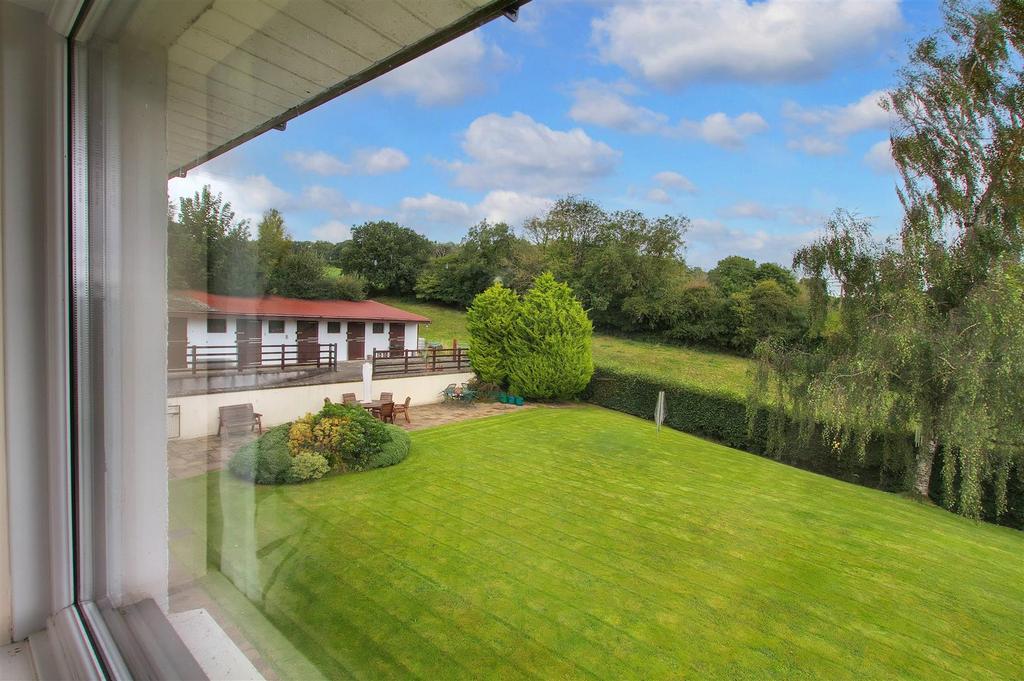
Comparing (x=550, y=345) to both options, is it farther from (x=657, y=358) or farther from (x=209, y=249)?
(x=209, y=249)

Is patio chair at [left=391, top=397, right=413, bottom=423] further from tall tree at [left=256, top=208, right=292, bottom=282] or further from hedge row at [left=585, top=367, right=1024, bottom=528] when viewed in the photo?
tall tree at [left=256, top=208, right=292, bottom=282]

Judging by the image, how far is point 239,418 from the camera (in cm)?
74

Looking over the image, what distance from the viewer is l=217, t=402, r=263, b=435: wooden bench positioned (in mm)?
701

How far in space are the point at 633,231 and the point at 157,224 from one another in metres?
0.89

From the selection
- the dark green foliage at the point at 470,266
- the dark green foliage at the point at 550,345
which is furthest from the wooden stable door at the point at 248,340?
the dark green foliage at the point at 550,345

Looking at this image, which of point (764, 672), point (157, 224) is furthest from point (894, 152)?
point (764, 672)

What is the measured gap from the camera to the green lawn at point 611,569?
1116 millimetres

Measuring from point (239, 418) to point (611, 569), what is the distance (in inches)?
63.7

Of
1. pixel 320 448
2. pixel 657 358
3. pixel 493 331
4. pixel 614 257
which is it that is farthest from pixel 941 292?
pixel 320 448

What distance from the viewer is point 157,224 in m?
0.53

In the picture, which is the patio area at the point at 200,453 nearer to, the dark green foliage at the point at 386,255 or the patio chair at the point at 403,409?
the dark green foliage at the point at 386,255

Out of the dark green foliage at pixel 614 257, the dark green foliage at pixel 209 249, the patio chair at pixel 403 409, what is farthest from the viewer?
the patio chair at pixel 403 409

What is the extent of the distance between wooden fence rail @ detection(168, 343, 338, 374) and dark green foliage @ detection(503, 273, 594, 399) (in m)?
0.63

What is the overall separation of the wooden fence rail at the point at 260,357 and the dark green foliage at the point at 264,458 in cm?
15
